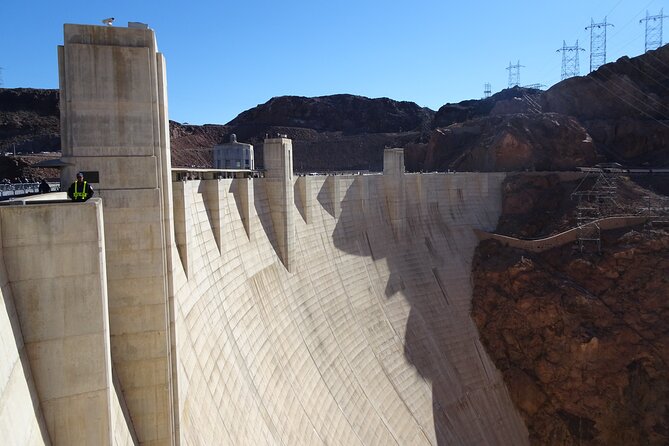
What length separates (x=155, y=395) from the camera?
841cm

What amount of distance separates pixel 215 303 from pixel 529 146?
31001mm

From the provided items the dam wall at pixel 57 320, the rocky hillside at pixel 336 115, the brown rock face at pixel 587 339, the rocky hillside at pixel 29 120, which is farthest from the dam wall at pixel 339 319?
the rocky hillside at pixel 336 115

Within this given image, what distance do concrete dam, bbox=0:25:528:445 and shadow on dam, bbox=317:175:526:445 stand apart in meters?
0.11

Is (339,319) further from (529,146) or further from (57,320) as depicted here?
(529,146)

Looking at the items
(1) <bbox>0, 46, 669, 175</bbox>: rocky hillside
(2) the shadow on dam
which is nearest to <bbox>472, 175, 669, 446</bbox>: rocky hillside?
(2) the shadow on dam

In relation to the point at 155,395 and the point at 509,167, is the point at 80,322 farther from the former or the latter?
the point at 509,167

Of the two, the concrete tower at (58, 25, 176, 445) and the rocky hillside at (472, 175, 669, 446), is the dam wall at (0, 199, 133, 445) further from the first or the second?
the rocky hillside at (472, 175, 669, 446)

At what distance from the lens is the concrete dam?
6.06 m

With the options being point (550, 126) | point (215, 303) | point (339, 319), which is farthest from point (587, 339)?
Result: point (215, 303)

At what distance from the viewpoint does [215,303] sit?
41.2 feet

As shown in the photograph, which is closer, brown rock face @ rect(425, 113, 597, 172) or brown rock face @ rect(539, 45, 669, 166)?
brown rock face @ rect(425, 113, 597, 172)

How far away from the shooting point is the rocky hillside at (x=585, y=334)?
81.7 ft

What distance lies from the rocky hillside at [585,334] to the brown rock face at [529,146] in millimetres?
9747

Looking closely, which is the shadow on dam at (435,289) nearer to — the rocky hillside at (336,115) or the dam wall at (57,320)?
the dam wall at (57,320)
